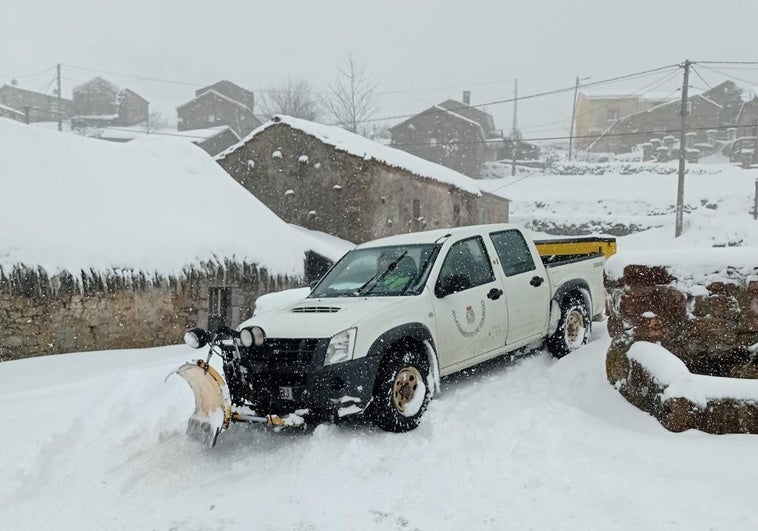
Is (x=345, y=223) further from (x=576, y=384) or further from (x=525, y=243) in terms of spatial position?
(x=576, y=384)

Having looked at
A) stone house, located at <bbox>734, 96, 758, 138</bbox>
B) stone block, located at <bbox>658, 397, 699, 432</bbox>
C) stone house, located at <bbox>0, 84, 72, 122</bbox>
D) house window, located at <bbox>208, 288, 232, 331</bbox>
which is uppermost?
stone house, located at <bbox>0, 84, 72, 122</bbox>

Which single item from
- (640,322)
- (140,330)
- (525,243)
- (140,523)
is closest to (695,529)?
(640,322)

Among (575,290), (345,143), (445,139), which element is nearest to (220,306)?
(575,290)

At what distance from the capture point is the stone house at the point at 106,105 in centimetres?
5909

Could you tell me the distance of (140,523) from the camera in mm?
3746

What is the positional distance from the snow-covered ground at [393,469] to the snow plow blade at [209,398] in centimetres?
25

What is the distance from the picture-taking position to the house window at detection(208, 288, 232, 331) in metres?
13.3

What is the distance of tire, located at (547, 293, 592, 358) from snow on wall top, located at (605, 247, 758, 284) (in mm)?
2110

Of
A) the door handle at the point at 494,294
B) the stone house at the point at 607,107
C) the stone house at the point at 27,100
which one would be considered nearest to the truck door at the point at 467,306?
the door handle at the point at 494,294

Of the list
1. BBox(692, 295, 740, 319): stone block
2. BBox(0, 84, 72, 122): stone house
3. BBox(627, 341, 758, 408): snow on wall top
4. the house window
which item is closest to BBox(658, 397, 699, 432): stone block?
BBox(627, 341, 758, 408): snow on wall top

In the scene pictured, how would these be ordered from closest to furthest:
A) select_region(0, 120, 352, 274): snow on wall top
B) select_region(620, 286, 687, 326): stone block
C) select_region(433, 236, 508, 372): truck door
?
select_region(620, 286, 687, 326): stone block
select_region(433, 236, 508, 372): truck door
select_region(0, 120, 352, 274): snow on wall top

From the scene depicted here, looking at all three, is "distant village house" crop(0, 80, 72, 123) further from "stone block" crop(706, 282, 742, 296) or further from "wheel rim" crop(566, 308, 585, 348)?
"stone block" crop(706, 282, 742, 296)

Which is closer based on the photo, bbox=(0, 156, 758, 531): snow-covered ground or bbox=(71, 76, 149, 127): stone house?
bbox=(0, 156, 758, 531): snow-covered ground

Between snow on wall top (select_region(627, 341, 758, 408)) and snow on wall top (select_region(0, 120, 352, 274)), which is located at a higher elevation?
snow on wall top (select_region(0, 120, 352, 274))
